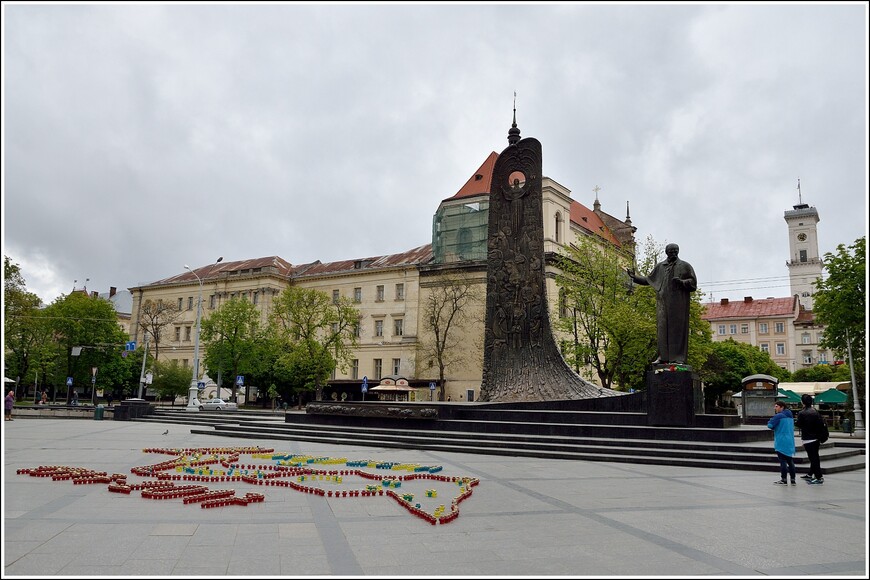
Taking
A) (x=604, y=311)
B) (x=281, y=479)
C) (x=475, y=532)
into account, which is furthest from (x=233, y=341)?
(x=475, y=532)

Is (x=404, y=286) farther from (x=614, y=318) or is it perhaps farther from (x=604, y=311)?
(x=614, y=318)

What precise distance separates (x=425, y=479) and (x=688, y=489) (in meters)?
4.35

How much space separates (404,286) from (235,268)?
73.3ft

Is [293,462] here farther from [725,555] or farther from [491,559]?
[725,555]

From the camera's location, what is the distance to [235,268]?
7144 centimetres

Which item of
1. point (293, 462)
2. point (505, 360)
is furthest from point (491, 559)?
point (505, 360)

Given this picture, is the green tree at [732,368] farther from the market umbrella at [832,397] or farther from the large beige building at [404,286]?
the market umbrella at [832,397]

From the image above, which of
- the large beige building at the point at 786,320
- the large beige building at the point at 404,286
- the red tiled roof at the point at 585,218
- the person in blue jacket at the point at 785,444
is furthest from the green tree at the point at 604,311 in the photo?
the large beige building at the point at 786,320

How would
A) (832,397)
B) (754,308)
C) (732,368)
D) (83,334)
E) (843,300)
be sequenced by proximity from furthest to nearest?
(754,308)
(732,368)
(83,334)
(832,397)
(843,300)

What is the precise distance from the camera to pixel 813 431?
11617mm

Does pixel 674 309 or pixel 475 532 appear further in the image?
pixel 674 309

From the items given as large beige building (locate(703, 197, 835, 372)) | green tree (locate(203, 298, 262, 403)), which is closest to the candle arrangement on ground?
green tree (locate(203, 298, 262, 403))

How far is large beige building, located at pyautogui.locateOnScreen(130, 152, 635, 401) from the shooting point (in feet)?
176

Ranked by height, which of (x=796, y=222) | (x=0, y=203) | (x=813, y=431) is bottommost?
(x=813, y=431)
